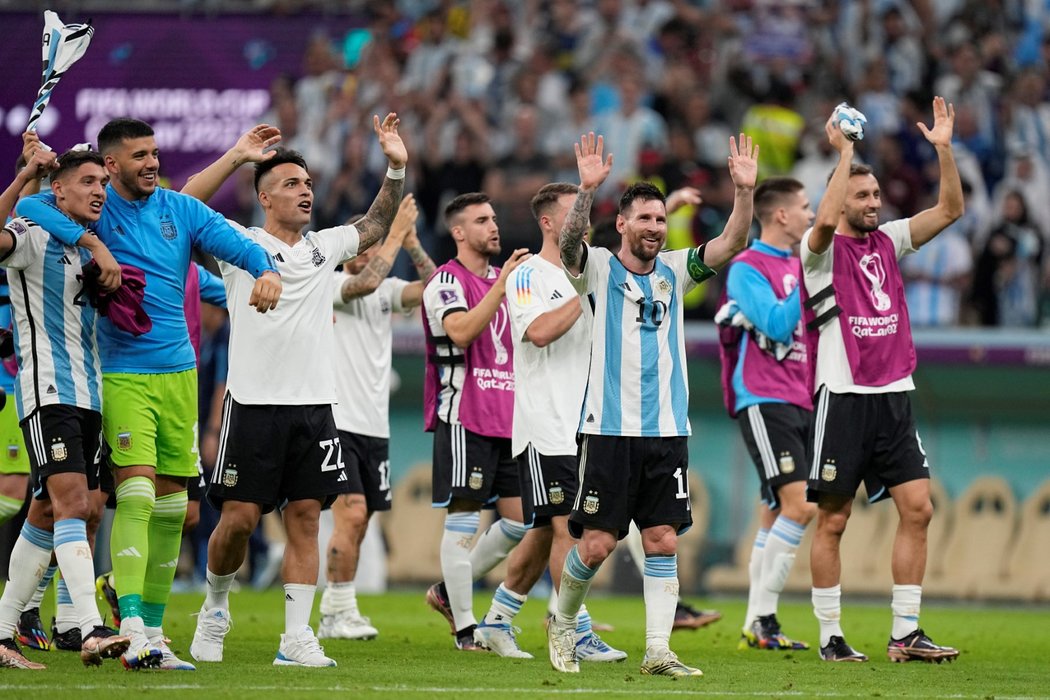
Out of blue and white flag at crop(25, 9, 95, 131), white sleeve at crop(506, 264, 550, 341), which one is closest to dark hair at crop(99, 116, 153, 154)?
blue and white flag at crop(25, 9, 95, 131)

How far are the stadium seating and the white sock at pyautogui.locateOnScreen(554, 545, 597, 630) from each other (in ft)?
28.0

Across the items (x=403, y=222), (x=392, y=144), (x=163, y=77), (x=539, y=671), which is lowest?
(x=539, y=671)

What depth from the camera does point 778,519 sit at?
11.3 m

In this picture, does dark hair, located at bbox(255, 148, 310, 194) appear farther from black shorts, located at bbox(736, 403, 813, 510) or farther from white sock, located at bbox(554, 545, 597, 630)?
black shorts, located at bbox(736, 403, 813, 510)

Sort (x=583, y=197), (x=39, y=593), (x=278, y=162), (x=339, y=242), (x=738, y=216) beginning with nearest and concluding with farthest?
1. (x=583, y=197)
2. (x=738, y=216)
3. (x=278, y=162)
4. (x=339, y=242)
5. (x=39, y=593)

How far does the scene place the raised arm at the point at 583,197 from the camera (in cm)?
831

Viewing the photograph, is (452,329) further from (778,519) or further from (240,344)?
(778,519)

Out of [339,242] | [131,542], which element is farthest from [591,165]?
[131,542]

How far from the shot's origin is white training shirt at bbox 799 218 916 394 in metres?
10.0

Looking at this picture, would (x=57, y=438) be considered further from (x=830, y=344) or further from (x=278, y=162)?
(x=830, y=344)

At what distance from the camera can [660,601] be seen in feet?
28.3

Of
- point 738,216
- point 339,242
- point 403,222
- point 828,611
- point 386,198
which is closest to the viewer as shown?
point 738,216

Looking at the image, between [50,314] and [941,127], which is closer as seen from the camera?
[50,314]

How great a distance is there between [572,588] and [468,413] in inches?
84.9
